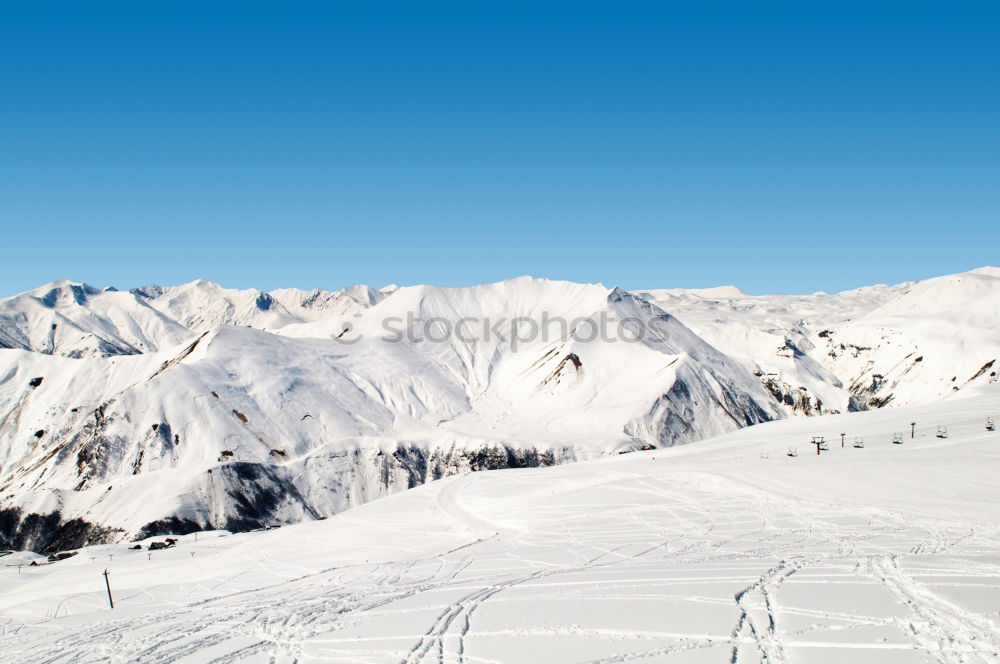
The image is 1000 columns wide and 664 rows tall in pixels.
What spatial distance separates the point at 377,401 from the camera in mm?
104062

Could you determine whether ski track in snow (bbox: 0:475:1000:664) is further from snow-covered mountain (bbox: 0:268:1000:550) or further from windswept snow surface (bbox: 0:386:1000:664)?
snow-covered mountain (bbox: 0:268:1000:550)

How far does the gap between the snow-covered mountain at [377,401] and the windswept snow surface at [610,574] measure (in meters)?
20.0

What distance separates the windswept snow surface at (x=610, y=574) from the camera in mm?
15844

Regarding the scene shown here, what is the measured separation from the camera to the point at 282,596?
87.7 ft

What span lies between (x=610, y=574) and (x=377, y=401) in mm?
83510

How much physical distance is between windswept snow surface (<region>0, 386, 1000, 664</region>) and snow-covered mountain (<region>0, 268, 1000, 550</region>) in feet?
65.7

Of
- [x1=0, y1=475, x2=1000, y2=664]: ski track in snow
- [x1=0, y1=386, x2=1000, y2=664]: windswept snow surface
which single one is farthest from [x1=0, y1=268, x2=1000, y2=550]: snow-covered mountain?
[x1=0, y1=475, x2=1000, y2=664]: ski track in snow

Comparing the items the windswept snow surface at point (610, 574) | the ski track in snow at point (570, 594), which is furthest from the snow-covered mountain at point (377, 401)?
the ski track in snow at point (570, 594)

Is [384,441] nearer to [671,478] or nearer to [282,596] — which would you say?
[671,478]

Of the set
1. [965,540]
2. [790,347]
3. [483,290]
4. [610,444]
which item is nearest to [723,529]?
[965,540]

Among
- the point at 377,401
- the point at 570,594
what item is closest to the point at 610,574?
the point at 570,594

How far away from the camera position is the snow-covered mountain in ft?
247

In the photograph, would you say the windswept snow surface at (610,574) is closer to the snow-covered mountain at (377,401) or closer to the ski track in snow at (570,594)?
the ski track in snow at (570,594)

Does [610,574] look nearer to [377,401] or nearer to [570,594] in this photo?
[570,594]
